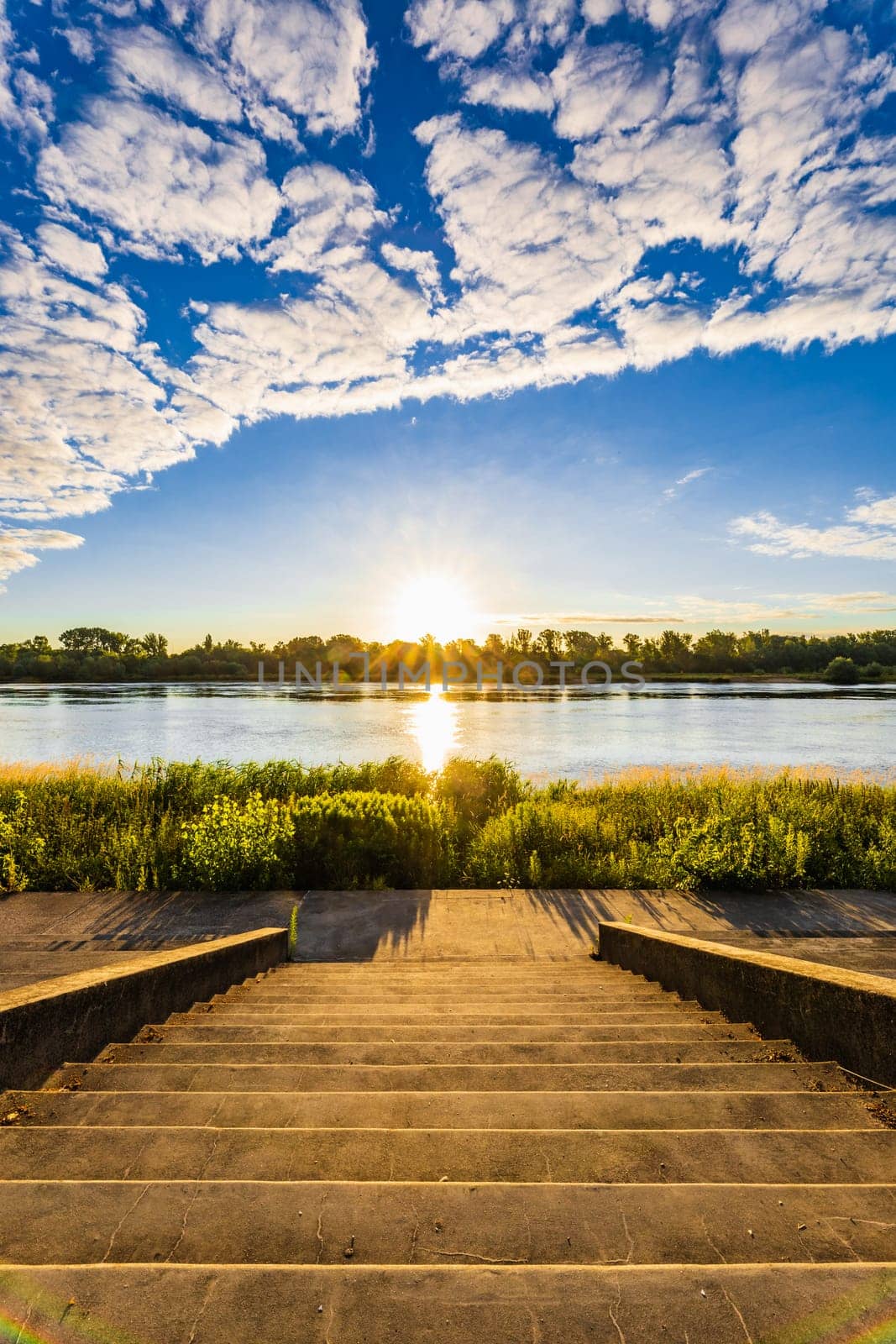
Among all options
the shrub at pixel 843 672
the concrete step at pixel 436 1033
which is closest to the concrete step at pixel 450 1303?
the concrete step at pixel 436 1033

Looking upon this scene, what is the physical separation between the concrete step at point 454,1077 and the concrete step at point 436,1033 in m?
0.42

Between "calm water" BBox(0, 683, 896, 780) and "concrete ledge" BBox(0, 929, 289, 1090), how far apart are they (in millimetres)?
18361

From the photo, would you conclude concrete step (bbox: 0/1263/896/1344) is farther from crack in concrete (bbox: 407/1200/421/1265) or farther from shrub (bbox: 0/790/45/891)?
shrub (bbox: 0/790/45/891)

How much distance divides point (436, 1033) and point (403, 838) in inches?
209

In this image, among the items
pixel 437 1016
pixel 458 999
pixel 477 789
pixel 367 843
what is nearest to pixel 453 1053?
pixel 437 1016

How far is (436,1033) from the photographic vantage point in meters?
3.60

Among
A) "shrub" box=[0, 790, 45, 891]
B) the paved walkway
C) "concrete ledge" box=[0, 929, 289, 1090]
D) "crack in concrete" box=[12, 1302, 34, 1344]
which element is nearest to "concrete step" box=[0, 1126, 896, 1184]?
"concrete ledge" box=[0, 929, 289, 1090]

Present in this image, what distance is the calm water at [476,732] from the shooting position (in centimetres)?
2753

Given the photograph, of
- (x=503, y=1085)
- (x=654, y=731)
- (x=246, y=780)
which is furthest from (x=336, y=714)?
(x=503, y=1085)

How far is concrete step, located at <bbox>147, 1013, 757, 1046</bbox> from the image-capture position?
346 cm

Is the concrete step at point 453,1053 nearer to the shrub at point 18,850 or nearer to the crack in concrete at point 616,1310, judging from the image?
the crack in concrete at point 616,1310

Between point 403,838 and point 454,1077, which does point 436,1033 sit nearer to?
point 454,1077

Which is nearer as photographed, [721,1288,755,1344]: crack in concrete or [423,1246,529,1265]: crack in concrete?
[721,1288,755,1344]: crack in concrete

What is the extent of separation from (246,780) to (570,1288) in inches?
435
